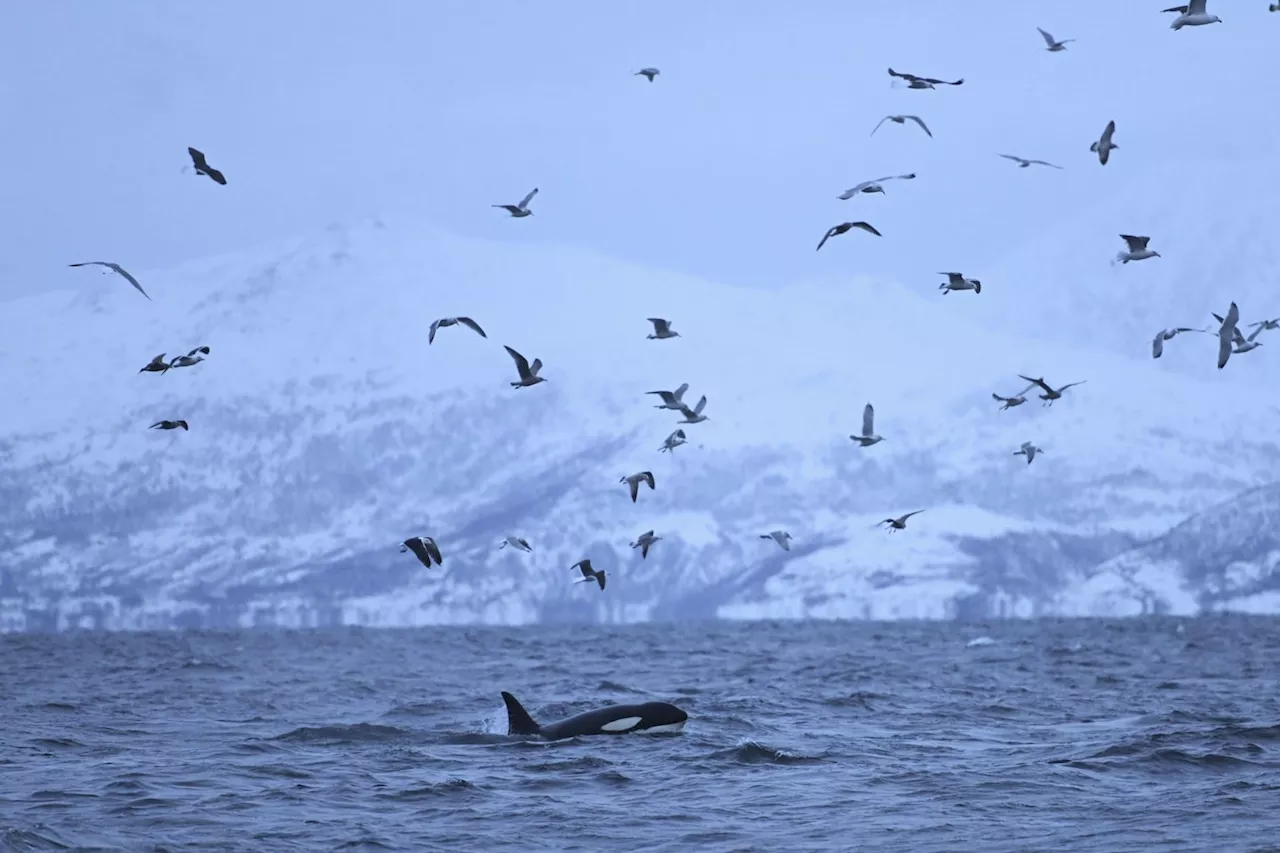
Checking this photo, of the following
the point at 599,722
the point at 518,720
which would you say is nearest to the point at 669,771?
the point at 599,722

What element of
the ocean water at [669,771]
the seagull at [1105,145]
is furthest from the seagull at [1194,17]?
the ocean water at [669,771]

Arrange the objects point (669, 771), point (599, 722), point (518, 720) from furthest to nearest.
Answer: point (599, 722)
point (518, 720)
point (669, 771)

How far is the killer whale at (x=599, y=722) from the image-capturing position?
104 feet

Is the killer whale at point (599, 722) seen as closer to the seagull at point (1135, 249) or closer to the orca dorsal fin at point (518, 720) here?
the orca dorsal fin at point (518, 720)

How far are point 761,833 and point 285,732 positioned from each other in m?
15.4

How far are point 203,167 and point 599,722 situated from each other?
511 inches

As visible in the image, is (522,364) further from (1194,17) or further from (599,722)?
(1194,17)

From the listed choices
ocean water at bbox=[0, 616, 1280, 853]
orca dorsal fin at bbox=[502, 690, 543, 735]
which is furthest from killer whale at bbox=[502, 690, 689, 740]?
ocean water at bbox=[0, 616, 1280, 853]

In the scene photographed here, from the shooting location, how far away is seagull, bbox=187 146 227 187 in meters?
31.2

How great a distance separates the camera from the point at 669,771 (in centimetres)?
2672

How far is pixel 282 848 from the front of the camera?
19938 mm

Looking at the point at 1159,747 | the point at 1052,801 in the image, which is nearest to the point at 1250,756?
the point at 1159,747

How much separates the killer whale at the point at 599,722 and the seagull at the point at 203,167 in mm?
10863

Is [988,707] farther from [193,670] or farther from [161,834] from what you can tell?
[193,670]
